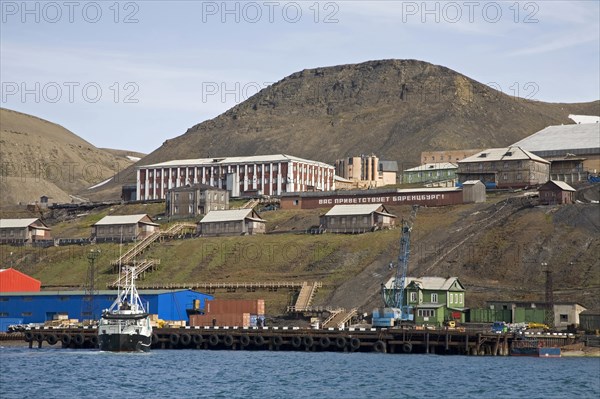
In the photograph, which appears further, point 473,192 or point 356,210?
point 473,192

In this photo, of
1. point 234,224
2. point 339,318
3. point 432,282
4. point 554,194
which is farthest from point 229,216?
point 432,282

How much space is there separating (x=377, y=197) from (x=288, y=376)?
105492 millimetres

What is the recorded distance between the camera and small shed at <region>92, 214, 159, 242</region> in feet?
596

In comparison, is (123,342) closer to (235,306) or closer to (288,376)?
(235,306)

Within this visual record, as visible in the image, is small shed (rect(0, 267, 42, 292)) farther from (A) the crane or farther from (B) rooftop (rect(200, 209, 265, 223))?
(A) the crane

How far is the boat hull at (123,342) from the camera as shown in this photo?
105m

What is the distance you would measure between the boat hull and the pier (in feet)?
34.0

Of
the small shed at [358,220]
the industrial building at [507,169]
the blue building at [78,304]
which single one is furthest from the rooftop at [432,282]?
the industrial building at [507,169]

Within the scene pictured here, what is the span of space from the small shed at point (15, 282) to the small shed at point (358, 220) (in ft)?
145

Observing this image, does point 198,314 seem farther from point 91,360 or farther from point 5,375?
point 5,375

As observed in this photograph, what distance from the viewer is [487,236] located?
148m

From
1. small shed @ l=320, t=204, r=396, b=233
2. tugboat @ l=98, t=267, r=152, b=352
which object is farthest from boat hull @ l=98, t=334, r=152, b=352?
small shed @ l=320, t=204, r=396, b=233

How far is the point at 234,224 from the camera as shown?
578ft

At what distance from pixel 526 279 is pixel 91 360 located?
5804 centimetres
